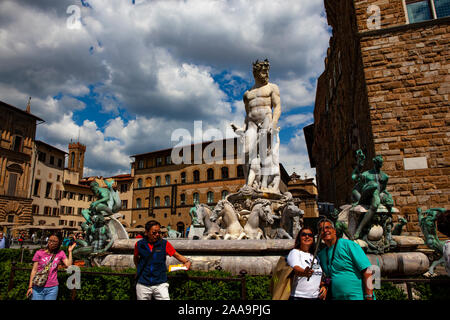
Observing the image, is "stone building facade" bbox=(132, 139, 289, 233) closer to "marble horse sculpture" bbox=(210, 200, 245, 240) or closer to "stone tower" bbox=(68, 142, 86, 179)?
"stone tower" bbox=(68, 142, 86, 179)

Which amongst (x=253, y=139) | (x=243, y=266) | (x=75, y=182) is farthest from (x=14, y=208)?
(x=243, y=266)

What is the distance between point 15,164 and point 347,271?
150 ft

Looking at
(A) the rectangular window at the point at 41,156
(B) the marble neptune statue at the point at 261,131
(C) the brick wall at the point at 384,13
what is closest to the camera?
(B) the marble neptune statue at the point at 261,131

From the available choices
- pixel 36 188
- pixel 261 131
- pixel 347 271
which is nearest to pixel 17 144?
pixel 36 188

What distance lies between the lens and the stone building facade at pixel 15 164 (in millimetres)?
36125

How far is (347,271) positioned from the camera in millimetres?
2412

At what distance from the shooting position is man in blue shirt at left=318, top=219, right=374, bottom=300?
2.35m

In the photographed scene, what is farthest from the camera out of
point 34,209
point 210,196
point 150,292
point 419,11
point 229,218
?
point 210,196

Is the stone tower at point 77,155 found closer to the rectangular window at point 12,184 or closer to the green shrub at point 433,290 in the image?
the rectangular window at point 12,184

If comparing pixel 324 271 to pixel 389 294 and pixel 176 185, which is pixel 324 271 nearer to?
pixel 389 294

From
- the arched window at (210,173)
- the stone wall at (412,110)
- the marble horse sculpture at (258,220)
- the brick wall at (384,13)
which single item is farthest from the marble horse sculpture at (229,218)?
the arched window at (210,173)

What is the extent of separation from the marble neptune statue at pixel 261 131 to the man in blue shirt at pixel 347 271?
16.8 feet
